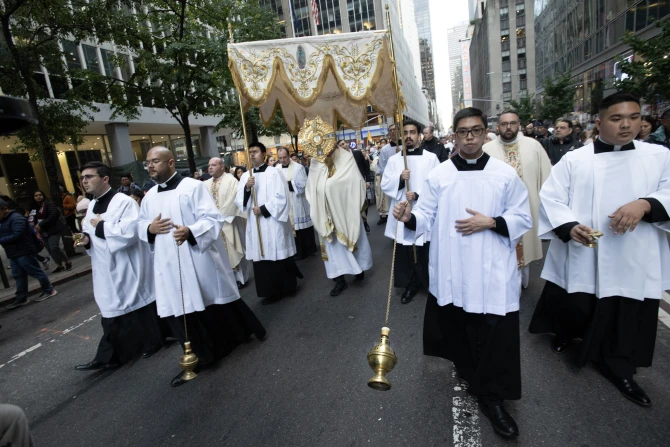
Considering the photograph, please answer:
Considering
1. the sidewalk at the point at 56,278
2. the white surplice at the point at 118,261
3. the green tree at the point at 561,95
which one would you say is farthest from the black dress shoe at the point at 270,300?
the green tree at the point at 561,95

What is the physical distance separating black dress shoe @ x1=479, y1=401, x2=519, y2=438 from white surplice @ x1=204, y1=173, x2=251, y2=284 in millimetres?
4466

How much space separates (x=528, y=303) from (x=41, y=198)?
957cm

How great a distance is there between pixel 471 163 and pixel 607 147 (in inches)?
38.8

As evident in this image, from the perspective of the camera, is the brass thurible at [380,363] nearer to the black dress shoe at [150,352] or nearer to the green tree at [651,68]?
the black dress shoe at [150,352]

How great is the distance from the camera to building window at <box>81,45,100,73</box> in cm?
1919

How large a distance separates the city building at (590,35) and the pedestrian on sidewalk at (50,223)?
16.6m

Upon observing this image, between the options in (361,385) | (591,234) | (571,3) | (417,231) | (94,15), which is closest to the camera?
(591,234)

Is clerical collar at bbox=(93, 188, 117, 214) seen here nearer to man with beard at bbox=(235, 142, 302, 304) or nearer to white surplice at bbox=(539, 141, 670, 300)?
man with beard at bbox=(235, 142, 302, 304)

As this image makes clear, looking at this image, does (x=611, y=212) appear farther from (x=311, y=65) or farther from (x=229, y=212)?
(x=229, y=212)

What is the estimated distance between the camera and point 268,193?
5.40 metres

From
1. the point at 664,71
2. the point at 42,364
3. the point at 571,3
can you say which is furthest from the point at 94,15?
the point at 571,3

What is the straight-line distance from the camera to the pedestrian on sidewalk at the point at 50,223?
792cm

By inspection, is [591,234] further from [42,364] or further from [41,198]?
[41,198]

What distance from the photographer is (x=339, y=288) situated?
5.35 meters
